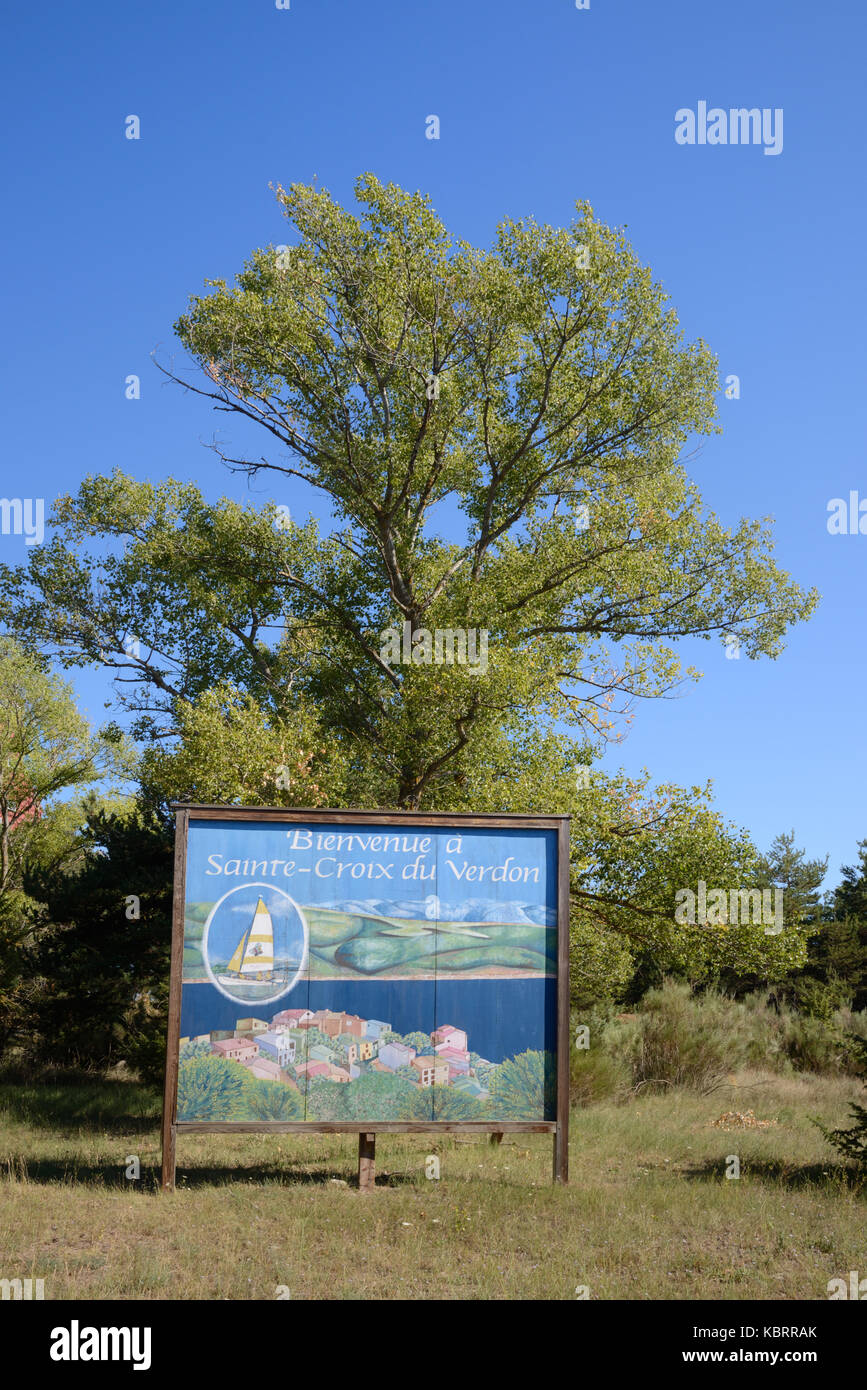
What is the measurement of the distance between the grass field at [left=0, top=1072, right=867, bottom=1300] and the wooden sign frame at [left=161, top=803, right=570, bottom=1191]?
505 millimetres

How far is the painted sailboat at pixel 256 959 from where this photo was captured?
11.0 meters

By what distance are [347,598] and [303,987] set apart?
1238 cm

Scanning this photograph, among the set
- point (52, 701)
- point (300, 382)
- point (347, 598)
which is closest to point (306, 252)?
point (300, 382)

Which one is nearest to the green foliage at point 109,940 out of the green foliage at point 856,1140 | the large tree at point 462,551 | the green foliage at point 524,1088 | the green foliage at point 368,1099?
the large tree at point 462,551

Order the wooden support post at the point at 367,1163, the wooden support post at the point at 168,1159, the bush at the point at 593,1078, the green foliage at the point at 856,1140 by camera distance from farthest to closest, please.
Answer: the bush at the point at 593,1078, the green foliage at the point at 856,1140, the wooden support post at the point at 367,1163, the wooden support post at the point at 168,1159

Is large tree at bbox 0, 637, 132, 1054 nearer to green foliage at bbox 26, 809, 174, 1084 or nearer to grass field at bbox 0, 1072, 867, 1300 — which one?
green foliage at bbox 26, 809, 174, 1084

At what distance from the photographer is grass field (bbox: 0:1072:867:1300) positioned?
7.66 m

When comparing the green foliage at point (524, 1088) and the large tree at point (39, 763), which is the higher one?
the large tree at point (39, 763)

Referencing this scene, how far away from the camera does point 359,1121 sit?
426 inches

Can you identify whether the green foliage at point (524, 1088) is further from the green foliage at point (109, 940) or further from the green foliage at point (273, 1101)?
the green foliage at point (109, 940)

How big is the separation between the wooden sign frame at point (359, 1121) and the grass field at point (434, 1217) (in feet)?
1.66

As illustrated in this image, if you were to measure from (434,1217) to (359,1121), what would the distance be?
1405 mm

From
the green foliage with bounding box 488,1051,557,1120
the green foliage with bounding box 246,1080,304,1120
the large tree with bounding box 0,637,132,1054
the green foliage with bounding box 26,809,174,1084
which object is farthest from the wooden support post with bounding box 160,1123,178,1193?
the large tree with bounding box 0,637,132,1054

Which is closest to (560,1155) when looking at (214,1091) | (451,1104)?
(451,1104)
